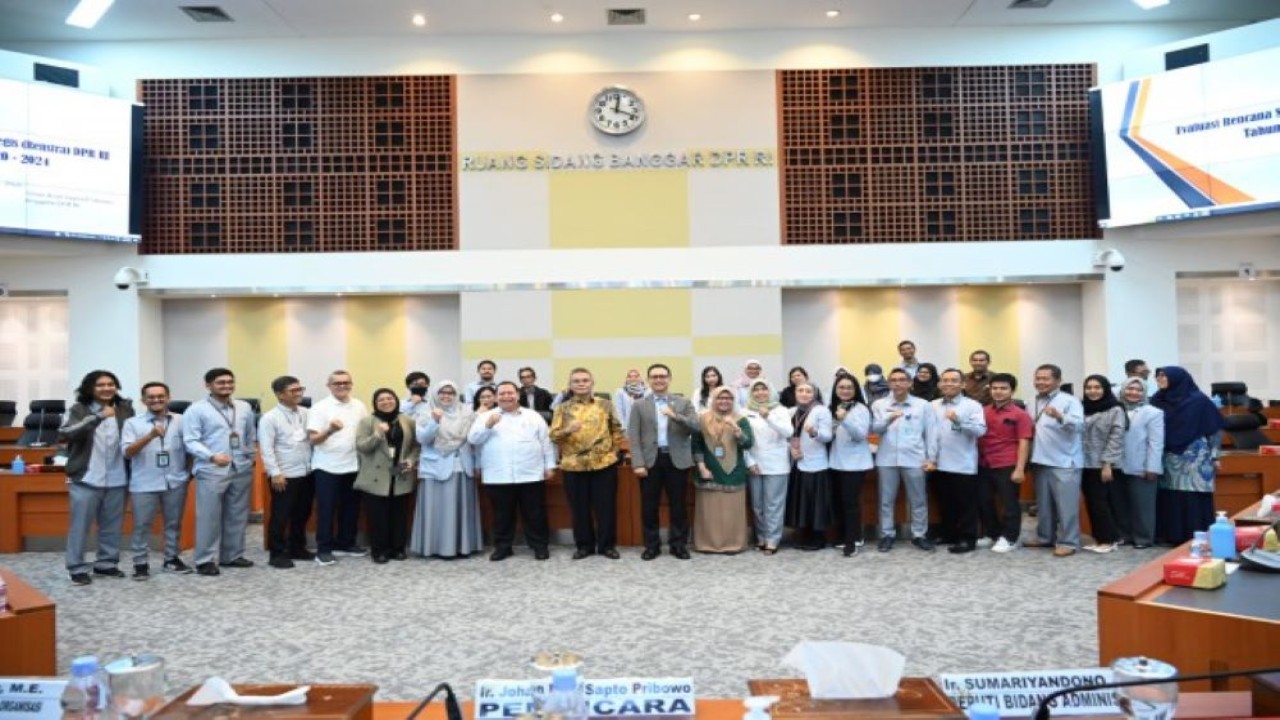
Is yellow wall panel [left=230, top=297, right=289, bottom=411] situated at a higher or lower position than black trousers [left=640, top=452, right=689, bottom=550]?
higher

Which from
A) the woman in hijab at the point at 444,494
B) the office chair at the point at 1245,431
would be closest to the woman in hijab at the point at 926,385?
the office chair at the point at 1245,431

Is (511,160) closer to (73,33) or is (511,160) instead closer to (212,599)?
(73,33)

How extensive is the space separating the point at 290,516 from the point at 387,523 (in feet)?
2.45

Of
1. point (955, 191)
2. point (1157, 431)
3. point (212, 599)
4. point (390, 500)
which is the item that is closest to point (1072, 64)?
point (955, 191)

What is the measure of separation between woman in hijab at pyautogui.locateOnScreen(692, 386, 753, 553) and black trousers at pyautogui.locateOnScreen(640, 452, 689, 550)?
160mm

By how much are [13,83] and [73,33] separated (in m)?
1.57

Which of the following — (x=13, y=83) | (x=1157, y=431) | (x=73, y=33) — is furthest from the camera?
(x=73, y=33)

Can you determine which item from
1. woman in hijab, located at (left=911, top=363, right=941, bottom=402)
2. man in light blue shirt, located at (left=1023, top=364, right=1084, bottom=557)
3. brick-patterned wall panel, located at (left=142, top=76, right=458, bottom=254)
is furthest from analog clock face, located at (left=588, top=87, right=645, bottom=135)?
man in light blue shirt, located at (left=1023, top=364, right=1084, bottom=557)

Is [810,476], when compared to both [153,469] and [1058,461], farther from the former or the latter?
[153,469]

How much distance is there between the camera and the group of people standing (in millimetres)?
6898

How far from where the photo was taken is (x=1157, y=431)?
22.6 ft

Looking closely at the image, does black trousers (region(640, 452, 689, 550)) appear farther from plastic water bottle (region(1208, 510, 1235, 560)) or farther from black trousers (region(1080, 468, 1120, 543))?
plastic water bottle (region(1208, 510, 1235, 560))

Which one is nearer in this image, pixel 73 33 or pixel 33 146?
pixel 33 146

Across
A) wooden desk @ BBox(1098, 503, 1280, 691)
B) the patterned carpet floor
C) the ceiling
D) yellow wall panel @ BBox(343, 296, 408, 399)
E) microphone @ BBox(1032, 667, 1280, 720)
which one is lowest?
the patterned carpet floor
